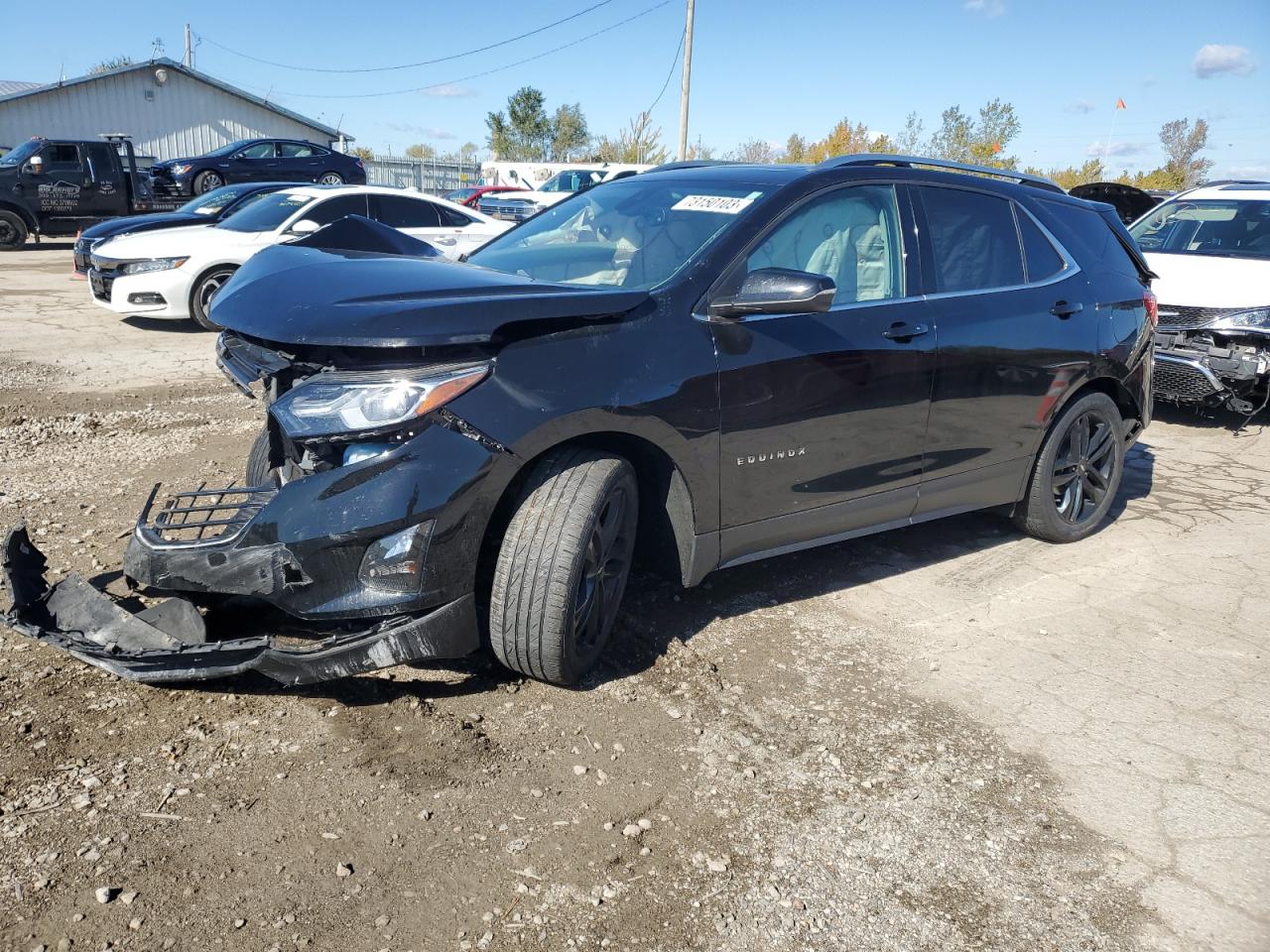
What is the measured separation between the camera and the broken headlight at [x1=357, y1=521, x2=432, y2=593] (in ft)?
9.19

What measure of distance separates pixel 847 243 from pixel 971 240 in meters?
0.80

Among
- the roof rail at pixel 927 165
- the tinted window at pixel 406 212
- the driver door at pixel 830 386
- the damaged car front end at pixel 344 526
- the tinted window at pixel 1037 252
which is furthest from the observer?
the tinted window at pixel 406 212

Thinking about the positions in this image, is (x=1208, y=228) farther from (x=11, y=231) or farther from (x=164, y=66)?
(x=164, y=66)

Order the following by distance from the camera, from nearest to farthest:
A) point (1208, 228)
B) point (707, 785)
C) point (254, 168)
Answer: point (707, 785) < point (1208, 228) < point (254, 168)

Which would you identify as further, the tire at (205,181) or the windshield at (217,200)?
the tire at (205,181)

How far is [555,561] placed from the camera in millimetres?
3004

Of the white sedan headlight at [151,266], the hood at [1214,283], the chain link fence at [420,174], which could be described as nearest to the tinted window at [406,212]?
the white sedan headlight at [151,266]

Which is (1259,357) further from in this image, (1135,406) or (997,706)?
(997,706)

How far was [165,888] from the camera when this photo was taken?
2.30 m

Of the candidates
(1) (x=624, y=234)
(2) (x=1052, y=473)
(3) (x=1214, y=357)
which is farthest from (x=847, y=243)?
(3) (x=1214, y=357)

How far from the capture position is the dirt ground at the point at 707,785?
2330mm

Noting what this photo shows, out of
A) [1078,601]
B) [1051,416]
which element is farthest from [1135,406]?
[1078,601]

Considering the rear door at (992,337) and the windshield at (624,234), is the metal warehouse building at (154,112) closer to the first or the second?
the windshield at (624,234)

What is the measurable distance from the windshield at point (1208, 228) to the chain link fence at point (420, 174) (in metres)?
30.9
